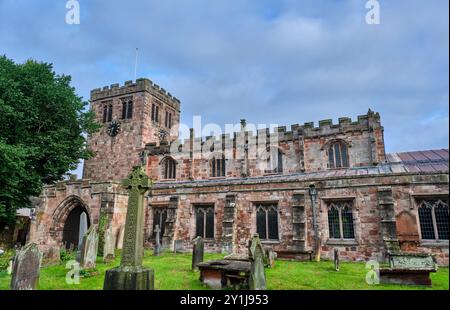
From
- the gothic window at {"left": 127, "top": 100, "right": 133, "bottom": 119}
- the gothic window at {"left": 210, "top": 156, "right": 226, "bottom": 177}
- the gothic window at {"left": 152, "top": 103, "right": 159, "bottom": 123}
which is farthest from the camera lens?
the gothic window at {"left": 152, "top": 103, "right": 159, "bottom": 123}

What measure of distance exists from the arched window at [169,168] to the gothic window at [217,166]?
3527 millimetres

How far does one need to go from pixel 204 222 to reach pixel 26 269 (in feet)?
42.2

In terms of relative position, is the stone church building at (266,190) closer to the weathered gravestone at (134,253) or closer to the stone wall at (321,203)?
the stone wall at (321,203)

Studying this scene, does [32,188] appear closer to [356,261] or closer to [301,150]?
[301,150]

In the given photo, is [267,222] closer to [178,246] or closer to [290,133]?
[178,246]

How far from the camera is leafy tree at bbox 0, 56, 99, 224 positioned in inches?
682

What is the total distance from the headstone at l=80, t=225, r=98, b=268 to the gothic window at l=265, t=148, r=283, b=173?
560 inches

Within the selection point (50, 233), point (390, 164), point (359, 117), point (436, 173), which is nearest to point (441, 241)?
point (436, 173)

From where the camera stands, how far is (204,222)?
65.5ft

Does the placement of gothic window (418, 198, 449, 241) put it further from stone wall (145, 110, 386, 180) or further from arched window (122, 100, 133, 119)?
arched window (122, 100, 133, 119)

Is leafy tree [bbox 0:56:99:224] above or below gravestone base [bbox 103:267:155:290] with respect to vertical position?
above

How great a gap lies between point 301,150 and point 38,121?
19.0m

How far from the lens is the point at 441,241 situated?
14062mm

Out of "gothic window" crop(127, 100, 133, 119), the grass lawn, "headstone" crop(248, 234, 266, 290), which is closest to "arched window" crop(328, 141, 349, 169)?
the grass lawn
